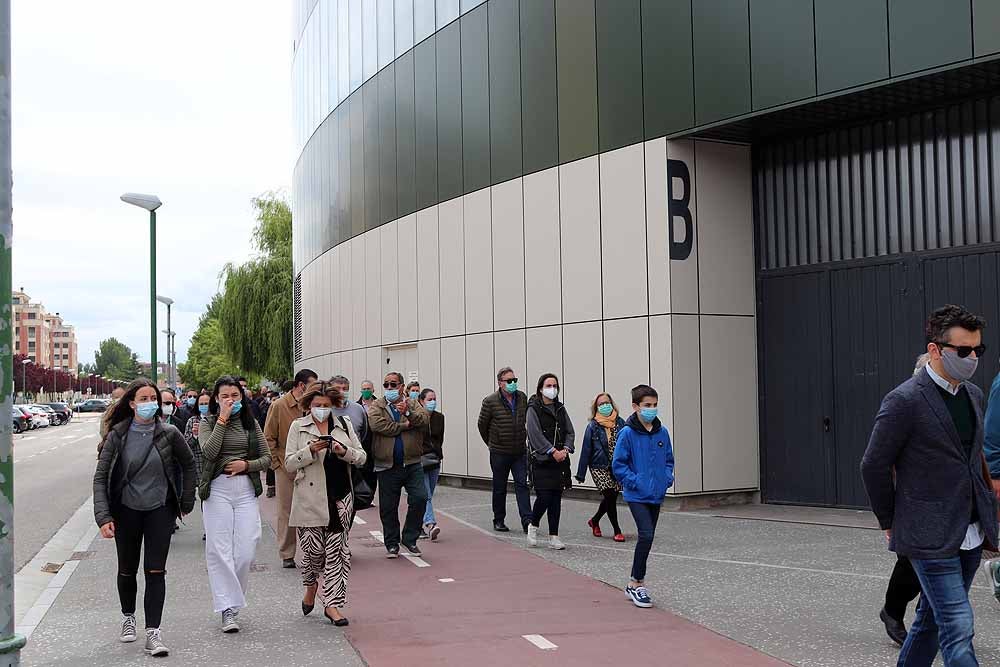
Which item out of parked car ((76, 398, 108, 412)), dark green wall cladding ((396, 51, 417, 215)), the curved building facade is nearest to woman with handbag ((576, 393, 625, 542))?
the curved building facade

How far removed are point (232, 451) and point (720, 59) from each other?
872 centimetres

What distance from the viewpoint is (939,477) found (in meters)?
4.65

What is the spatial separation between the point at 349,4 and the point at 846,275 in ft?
51.7

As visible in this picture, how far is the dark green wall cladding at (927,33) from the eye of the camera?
35.9 feet

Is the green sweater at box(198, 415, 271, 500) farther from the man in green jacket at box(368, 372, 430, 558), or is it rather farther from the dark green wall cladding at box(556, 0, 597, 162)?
the dark green wall cladding at box(556, 0, 597, 162)

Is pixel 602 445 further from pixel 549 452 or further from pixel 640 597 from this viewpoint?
pixel 640 597

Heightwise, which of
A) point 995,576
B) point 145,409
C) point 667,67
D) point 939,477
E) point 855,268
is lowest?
point 995,576

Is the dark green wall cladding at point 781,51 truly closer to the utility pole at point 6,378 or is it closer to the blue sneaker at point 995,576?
the blue sneaker at point 995,576

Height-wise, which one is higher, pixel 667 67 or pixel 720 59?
pixel 667 67

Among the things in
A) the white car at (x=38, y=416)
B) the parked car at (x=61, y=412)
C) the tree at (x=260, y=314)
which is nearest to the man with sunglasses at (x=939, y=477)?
the tree at (x=260, y=314)

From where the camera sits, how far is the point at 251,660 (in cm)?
665

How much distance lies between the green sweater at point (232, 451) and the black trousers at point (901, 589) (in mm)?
4529

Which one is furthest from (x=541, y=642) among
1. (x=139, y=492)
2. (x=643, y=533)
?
(x=139, y=492)

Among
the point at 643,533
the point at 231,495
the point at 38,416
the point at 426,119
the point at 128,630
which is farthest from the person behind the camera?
the point at 38,416
